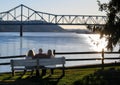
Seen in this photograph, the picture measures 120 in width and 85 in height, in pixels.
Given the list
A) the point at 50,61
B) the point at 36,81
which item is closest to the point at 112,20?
the point at 50,61

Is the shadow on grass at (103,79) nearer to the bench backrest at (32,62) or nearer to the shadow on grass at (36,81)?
the shadow on grass at (36,81)

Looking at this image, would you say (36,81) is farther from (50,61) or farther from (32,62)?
(50,61)

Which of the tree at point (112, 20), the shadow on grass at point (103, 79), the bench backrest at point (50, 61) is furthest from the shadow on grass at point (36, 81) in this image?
the tree at point (112, 20)

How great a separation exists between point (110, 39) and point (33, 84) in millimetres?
7171

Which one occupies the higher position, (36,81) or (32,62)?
(32,62)

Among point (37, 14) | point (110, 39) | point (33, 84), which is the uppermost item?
point (37, 14)

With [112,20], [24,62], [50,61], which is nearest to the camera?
[24,62]

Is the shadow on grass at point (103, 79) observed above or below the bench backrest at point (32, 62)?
below

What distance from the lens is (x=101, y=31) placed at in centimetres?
2158

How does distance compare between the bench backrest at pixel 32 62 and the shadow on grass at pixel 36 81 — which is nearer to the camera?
the shadow on grass at pixel 36 81

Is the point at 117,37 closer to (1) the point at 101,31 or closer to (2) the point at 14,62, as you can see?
(1) the point at 101,31

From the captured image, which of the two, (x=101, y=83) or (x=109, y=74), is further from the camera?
(x=109, y=74)

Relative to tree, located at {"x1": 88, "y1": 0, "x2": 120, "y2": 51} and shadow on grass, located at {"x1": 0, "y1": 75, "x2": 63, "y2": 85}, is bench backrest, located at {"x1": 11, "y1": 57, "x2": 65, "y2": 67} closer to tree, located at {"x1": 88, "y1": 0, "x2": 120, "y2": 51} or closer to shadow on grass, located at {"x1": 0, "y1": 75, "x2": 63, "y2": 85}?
shadow on grass, located at {"x1": 0, "y1": 75, "x2": 63, "y2": 85}

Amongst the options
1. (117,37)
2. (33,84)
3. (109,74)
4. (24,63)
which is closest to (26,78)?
(24,63)
